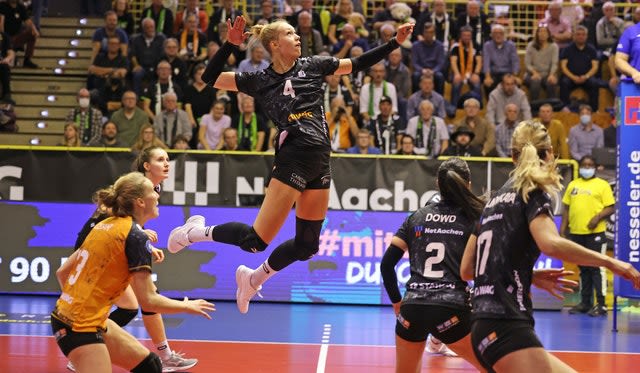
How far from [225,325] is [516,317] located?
7.88 metres

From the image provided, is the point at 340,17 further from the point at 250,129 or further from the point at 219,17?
the point at 250,129

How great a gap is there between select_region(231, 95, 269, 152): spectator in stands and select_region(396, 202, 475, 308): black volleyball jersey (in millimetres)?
9832

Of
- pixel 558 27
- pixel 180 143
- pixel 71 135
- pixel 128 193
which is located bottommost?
pixel 128 193

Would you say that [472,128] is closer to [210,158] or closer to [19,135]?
[210,158]

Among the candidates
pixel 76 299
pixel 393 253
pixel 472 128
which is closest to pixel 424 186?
pixel 472 128

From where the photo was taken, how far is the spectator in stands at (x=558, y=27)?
2028 cm

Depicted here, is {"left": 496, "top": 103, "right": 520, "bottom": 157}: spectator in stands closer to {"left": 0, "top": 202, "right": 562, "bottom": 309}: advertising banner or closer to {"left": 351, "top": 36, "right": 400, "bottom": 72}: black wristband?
{"left": 0, "top": 202, "right": 562, "bottom": 309}: advertising banner

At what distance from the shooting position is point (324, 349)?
1101 centimetres

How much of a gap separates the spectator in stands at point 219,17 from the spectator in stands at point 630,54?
8.99 metres

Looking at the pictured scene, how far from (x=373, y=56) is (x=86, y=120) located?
10.4 meters

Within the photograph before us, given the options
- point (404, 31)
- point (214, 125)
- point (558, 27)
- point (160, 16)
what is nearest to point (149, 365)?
point (404, 31)

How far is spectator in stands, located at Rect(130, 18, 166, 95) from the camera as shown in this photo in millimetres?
18891

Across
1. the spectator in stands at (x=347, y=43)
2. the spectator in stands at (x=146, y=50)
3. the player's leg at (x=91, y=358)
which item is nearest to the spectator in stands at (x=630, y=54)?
the spectator in stands at (x=347, y=43)

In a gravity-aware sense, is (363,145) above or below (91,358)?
above
